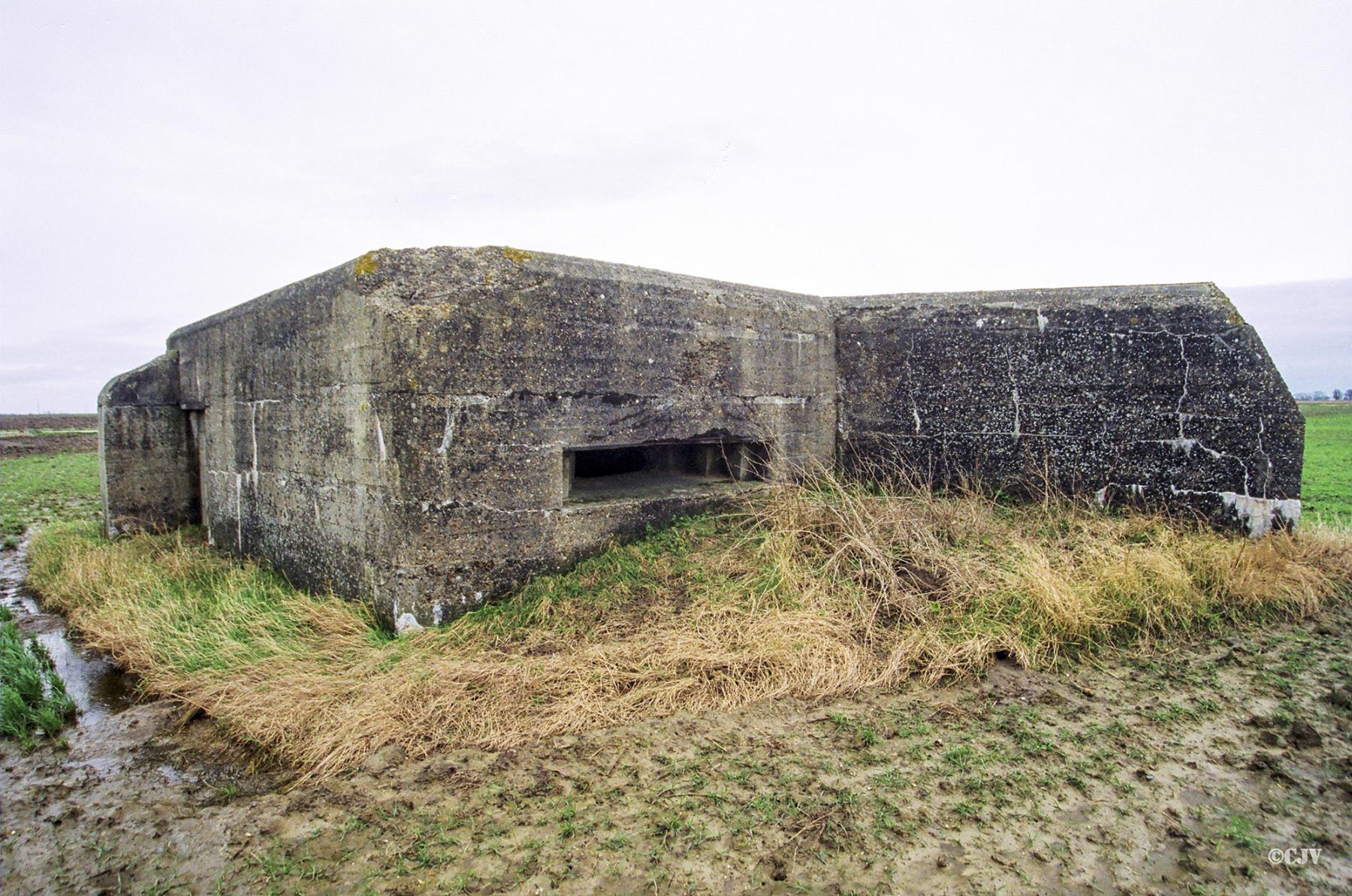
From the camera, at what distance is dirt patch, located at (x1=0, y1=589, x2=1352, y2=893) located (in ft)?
7.39

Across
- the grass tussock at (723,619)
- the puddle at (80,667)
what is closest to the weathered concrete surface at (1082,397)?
the grass tussock at (723,619)

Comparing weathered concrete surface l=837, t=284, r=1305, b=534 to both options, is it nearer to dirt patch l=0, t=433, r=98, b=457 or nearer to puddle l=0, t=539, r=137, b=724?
puddle l=0, t=539, r=137, b=724

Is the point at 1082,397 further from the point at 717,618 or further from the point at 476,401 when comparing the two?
the point at 476,401

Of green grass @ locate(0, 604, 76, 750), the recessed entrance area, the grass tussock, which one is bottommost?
green grass @ locate(0, 604, 76, 750)

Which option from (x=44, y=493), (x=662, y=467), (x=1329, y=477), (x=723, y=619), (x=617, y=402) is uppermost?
(x=617, y=402)

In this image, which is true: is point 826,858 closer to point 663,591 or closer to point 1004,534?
point 663,591

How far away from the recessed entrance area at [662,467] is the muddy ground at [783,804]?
7.00 feet

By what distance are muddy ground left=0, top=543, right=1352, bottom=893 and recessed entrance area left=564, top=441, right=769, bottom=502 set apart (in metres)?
2.13

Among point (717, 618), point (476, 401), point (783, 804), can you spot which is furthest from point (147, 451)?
point (783, 804)

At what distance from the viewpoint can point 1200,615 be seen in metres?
4.17

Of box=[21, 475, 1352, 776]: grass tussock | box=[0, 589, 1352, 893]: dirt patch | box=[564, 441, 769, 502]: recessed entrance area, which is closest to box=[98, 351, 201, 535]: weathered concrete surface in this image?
box=[21, 475, 1352, 776]: grass tussock

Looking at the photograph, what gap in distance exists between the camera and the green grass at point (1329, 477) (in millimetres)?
8336

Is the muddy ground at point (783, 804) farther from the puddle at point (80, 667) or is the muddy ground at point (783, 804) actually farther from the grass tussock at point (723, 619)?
the puddle at point (80, 667)

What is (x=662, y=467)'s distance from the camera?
5.79 m
